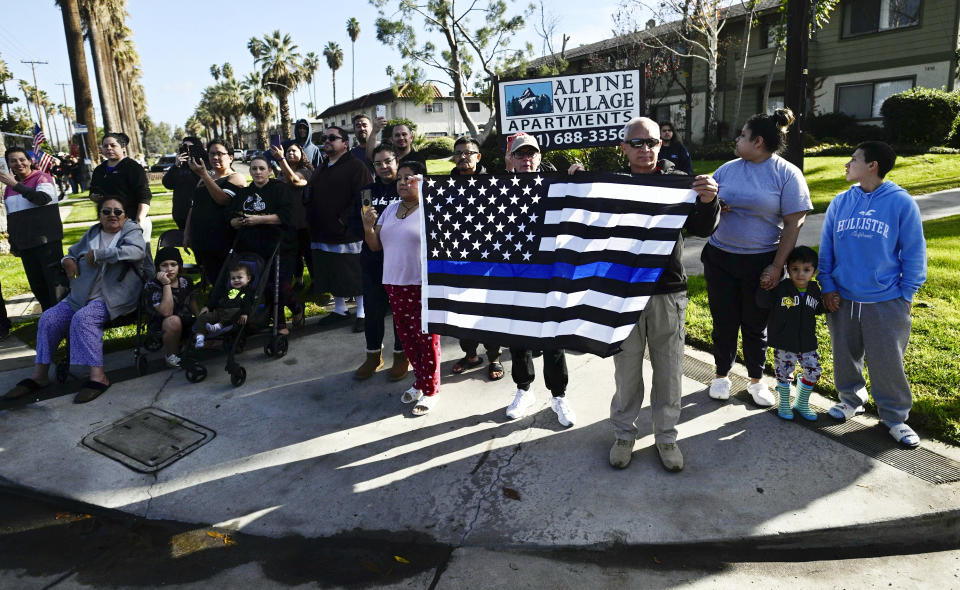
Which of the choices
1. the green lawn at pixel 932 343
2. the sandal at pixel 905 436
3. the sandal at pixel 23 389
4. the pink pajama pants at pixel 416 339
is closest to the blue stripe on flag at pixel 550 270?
the pink pajama pants at pixel 416 339

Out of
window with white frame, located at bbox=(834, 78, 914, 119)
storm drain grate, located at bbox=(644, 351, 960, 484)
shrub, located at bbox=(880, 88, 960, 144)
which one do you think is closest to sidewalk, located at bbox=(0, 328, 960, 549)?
storm drain grate, located at bbox=(644, 351, 960, 484)

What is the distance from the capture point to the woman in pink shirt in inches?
177

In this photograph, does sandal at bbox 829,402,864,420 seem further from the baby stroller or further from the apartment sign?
the baby stroller

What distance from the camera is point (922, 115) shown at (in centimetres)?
1917

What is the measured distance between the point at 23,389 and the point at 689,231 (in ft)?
17.7

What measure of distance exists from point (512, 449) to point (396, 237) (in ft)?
5.83

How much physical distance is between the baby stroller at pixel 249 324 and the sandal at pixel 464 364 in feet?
5.76

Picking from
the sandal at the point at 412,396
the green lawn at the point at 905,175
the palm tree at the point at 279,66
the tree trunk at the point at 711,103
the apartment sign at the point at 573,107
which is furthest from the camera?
the palm tree at the point at 279,66

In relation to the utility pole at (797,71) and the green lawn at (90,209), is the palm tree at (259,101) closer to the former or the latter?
the green lawn at (90,209)

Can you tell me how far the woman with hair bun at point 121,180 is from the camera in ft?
20.8

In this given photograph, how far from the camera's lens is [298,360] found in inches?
225

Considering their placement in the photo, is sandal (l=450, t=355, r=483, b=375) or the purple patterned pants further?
sandal (l=450, t=355, r=483, b=375)

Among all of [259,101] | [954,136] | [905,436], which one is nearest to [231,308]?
[905,436]

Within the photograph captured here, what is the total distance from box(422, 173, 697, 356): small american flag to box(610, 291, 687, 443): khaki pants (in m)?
0.15
